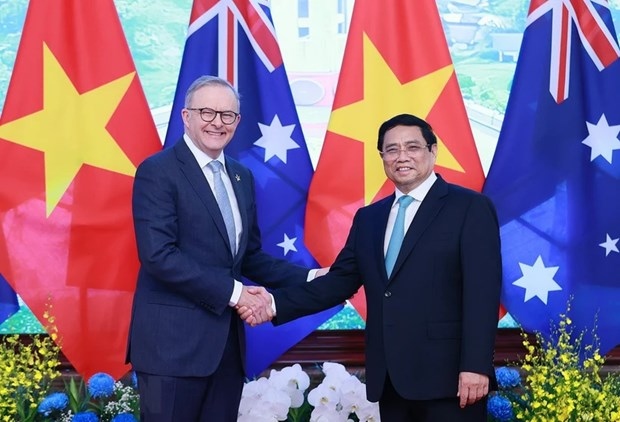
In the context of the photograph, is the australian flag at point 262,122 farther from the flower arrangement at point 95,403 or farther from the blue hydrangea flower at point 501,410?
the blue hydrangea flower at point 501,410

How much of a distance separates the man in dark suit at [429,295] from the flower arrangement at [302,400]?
68cm

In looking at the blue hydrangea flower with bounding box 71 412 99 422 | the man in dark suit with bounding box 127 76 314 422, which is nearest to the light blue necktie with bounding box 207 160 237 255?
the man in dark suit with bounding box 127 76 314 422

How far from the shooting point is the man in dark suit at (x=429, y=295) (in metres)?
2.30

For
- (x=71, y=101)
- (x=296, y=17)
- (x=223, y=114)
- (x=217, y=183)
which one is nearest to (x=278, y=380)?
(x=217, y=183)

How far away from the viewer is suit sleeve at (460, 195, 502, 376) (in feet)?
7.44

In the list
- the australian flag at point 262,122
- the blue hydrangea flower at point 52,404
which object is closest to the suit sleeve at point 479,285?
the australian flag at point 262,122

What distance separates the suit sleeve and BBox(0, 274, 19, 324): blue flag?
6.76 ft

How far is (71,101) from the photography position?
11.0ft

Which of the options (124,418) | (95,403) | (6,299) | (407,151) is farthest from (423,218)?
(6,299)

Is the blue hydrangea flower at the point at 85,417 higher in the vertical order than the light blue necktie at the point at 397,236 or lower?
lower

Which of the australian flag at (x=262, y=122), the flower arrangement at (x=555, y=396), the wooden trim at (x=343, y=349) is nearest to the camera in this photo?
the flower arrangement at (x=555, y=396)

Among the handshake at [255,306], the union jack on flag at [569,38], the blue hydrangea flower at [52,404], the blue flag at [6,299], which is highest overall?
the union jack on flag at [569,38]

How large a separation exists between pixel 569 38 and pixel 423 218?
155 cm

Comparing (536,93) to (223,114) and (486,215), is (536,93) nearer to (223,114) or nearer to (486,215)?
(486,215)
